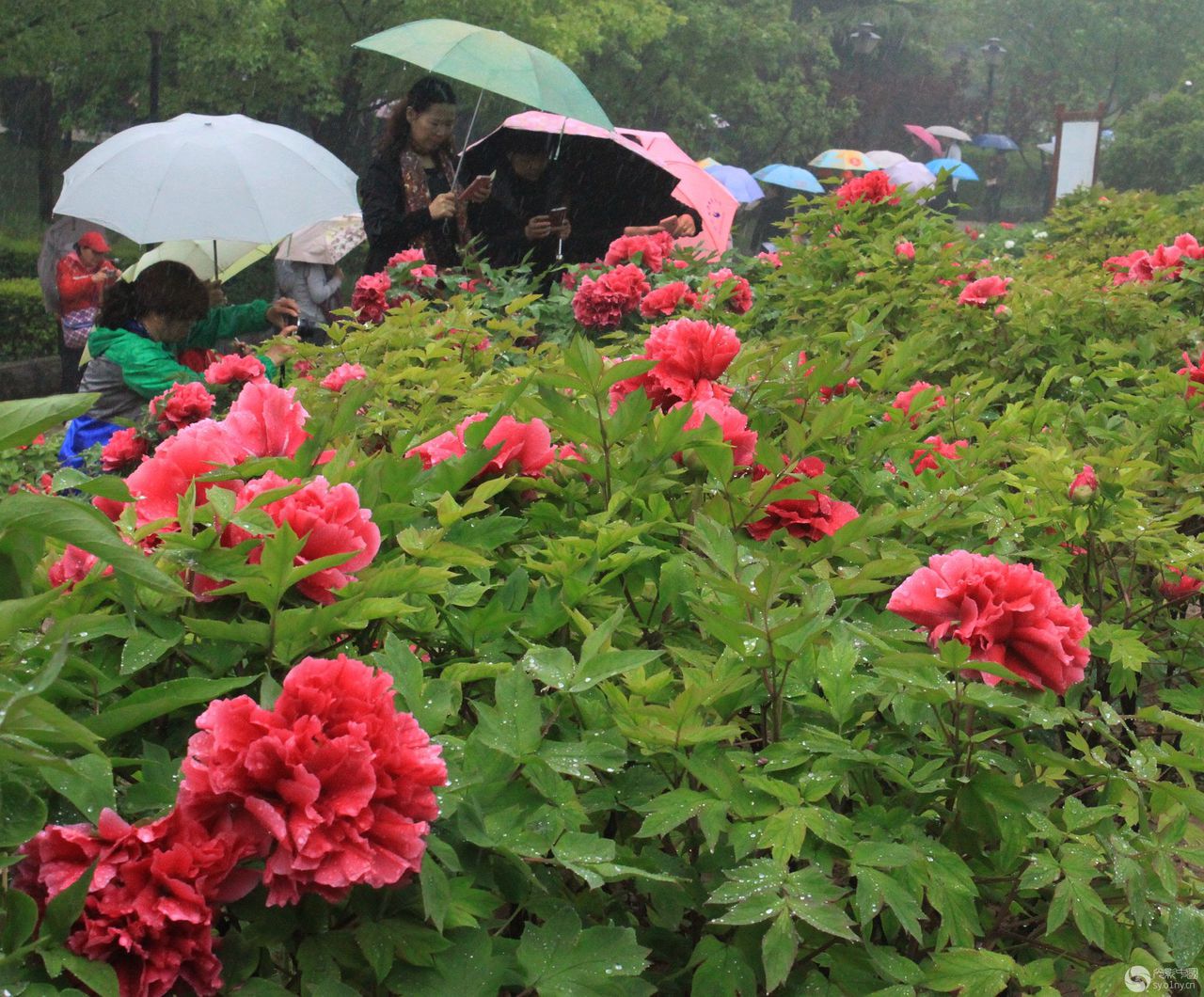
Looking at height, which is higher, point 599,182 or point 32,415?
point 32,415

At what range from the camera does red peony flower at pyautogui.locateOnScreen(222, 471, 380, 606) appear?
49.3 inches

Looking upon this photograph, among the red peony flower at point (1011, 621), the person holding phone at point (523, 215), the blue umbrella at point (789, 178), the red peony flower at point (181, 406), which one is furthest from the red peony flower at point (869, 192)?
the blue umbrella at point (789, 178)

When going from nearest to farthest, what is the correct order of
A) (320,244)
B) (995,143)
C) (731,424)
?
1. (731,424)
2. (320,244)
3. (995,143)

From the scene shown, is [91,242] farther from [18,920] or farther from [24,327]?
[18,920]

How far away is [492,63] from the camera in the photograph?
23.7 feet

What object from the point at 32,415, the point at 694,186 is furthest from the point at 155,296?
the point at 694,186

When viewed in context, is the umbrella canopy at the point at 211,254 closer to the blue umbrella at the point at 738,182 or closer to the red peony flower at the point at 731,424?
the red peony flower at the point at 731,424

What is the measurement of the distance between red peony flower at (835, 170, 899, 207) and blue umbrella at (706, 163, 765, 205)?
17016 millimetres

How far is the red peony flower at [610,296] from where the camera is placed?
177 inches

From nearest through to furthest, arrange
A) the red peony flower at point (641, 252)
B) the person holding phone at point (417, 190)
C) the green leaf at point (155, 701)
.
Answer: the green leaf at point (155, 701) → the red peony flower at point (641, 252) → the person holding phone at point (417, 190)

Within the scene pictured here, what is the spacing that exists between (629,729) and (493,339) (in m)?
2.94

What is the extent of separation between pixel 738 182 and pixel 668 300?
1875 cm

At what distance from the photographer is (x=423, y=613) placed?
55.4 inches

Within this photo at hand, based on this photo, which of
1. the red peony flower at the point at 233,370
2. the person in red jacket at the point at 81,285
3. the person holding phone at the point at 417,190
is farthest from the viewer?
the person in red jacket at the point at 81,285
